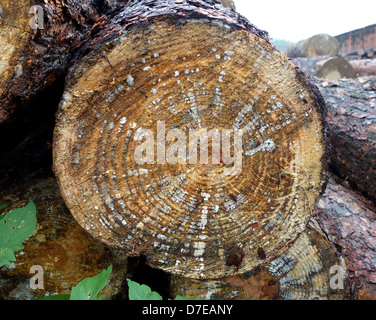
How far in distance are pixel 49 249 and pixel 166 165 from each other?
2.57 feet

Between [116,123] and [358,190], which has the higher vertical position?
[116,123]

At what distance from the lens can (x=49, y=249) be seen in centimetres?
150

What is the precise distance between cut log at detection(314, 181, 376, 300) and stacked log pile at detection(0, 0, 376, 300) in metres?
0.01

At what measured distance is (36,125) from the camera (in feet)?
4.93

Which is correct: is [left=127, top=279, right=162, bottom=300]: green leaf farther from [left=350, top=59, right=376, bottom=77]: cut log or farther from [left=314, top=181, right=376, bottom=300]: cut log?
[left=350, top=59, right=376, bottom=77]: cut log

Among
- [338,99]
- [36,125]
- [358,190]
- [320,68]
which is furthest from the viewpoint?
[320,68]

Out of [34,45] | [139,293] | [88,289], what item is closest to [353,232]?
[139,293]

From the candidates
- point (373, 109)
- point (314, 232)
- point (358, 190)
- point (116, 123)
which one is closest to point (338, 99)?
point (373, 109)

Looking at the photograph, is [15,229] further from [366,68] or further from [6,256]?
[366,68]

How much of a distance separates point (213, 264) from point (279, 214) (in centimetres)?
36

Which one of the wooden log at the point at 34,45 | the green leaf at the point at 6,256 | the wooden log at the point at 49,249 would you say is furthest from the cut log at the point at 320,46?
the green leaf at the point at 6,256

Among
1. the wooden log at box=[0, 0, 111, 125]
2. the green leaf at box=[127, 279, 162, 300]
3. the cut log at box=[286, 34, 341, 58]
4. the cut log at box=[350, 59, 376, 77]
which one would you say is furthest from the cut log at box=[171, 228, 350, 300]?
the cut log at box=[286, 34, 341, 58]

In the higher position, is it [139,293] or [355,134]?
[355,134]
